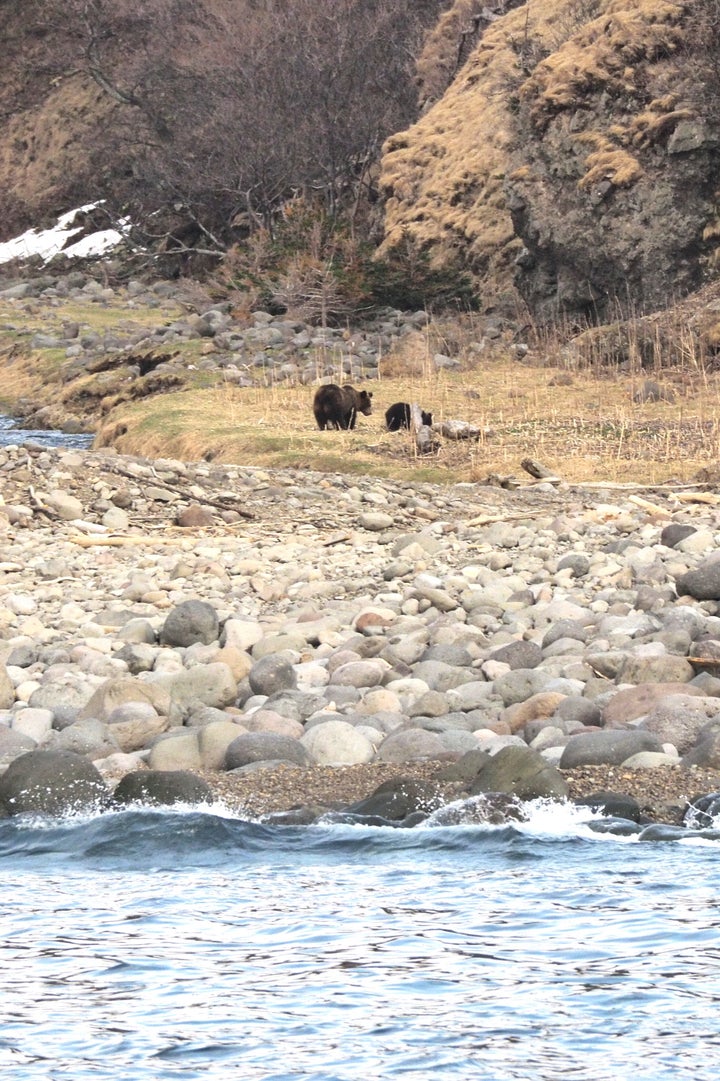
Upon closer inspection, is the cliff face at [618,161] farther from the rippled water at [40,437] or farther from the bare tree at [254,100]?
the bare tree at [254,100]

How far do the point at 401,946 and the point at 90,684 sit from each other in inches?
129

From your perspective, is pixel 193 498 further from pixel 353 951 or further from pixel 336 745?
pixel 353 951

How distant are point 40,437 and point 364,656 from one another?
1523cm

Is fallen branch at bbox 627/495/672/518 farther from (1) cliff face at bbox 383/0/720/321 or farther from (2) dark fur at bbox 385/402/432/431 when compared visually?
(1) cliff face at bbox 383/0/720/321

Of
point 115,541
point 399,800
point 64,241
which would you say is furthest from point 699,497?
point 64,241

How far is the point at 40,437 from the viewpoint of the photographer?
72.2 ft

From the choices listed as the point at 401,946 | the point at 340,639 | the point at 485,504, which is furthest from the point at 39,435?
the point at 401,946

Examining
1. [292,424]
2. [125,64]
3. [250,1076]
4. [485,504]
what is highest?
[125,64]

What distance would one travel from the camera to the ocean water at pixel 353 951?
3445 mm

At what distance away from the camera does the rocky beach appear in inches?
227

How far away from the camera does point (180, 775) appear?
5.74 metres

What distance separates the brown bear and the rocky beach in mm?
5084

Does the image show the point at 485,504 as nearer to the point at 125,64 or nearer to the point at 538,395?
the point at 538,395

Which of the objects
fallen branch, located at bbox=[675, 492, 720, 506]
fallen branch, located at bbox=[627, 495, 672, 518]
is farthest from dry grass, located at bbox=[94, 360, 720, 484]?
fallen branch, located at bbox=[627, 495, 672, 518]
